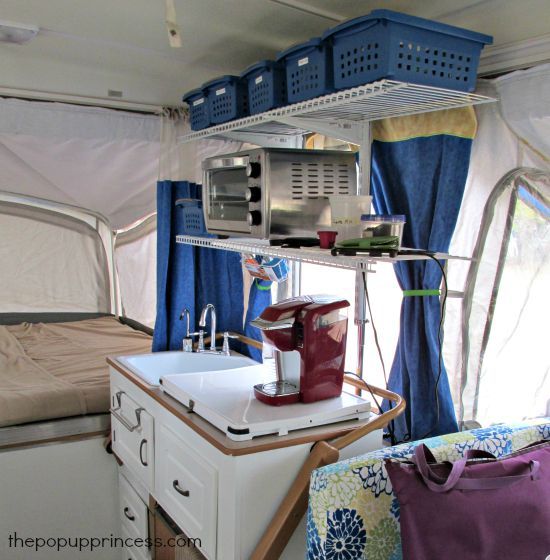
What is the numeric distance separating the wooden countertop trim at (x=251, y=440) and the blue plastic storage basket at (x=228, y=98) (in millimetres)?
1034

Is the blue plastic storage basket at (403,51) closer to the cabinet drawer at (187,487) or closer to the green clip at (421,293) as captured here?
the green clip at (421,293)

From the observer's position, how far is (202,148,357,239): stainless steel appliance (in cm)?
177

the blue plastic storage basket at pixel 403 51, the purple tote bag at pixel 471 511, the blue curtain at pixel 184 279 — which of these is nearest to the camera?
the purple tote bag at pixel 471 511

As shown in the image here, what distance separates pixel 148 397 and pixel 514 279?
121 cm

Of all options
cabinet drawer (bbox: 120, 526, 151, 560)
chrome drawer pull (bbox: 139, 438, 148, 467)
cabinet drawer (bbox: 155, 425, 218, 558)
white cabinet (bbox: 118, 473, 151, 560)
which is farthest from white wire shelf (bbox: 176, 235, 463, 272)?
cabinet drawer (bbox: 120, 526, 151, 560)

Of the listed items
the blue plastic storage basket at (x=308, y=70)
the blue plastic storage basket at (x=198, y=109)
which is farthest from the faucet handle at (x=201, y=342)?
the blue plastic storage basket at (x=308, y=70)

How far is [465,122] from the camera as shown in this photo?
1661mm

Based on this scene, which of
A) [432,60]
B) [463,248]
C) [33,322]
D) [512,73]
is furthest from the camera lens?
[33,322]

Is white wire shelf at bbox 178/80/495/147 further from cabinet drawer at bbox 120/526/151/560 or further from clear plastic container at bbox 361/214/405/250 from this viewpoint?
cabinet drawer at bbox 120/526/151/560

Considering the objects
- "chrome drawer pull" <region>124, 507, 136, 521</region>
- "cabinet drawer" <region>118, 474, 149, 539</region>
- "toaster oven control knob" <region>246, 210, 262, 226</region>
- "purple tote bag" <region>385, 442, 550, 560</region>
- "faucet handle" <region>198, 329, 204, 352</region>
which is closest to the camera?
"purple tote bag" <region>385, 442, 550, 560</region>

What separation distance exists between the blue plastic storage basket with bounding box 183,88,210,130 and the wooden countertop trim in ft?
3.75

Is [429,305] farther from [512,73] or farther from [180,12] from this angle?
[180,12]

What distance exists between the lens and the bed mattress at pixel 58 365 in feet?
7.24

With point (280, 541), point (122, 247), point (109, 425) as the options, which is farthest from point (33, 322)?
point (280, 541)
